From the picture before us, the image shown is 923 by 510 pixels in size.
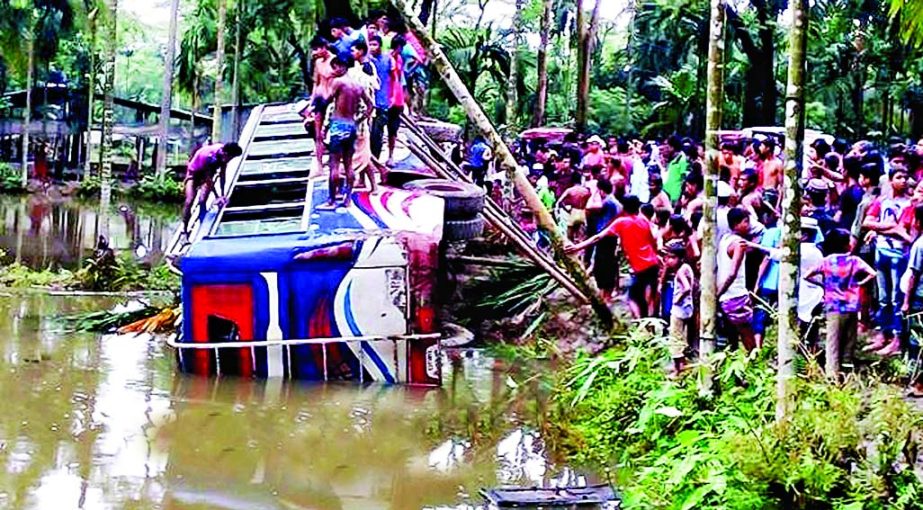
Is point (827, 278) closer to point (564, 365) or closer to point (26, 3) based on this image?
point (564, 365)

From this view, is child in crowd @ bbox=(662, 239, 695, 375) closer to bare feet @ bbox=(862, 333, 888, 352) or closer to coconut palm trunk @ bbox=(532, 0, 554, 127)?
bare feet @ bbox=(862, 333, 888, 352)

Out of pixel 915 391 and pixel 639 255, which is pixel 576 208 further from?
pixel 915 391

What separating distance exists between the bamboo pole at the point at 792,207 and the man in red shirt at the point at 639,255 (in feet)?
14.0

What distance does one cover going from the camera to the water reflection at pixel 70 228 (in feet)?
73.2

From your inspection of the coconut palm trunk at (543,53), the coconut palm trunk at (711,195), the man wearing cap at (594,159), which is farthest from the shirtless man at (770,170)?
the coconut palm trunk at (543,53)

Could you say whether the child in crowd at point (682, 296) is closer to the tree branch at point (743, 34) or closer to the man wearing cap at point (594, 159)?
the man wearing cap at point (594, 159)

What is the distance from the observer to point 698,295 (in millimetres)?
10305

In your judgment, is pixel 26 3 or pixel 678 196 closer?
pixel 678 196

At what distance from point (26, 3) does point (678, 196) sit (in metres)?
24.4

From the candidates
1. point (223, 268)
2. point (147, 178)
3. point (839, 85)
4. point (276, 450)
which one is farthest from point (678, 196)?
point (147, 178)

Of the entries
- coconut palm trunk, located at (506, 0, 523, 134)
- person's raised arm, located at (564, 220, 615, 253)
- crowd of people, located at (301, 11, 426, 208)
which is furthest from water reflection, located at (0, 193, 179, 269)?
person's raised arm, located at (564, 220, 615, 253)

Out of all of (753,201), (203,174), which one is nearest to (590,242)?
(753,201)

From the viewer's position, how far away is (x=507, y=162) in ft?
40.1

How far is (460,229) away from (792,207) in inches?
253
